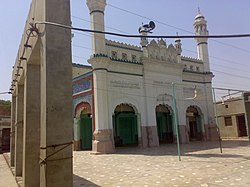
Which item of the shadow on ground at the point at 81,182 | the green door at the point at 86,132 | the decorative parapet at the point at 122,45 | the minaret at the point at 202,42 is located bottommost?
the shadow on ground at the point at 81,182

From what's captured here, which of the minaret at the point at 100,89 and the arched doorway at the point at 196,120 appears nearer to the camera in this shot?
the minaret at the point at 100,89

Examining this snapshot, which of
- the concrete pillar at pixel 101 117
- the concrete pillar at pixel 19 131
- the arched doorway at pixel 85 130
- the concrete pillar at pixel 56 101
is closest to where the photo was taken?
the concrete pillar at pixel 56 101

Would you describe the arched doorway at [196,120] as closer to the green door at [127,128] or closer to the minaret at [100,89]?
the green door at [127,128]

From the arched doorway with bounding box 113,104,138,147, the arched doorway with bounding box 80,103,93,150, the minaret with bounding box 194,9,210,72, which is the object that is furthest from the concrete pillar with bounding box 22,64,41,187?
the minaret with bounding box 194,9,210,72

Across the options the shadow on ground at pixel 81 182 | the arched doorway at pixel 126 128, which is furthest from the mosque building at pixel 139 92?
the shadow on ground at pixel 81 182

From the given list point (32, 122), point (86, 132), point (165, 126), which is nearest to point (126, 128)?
point (165, 126)

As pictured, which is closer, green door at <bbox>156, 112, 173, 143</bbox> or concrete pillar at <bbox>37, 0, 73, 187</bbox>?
concrete pillar at <bbox>37, 0, 73, 187</bbox>

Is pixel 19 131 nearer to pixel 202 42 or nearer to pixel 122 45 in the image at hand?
pixel 122 45

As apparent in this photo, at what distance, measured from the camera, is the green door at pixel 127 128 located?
22938 mm

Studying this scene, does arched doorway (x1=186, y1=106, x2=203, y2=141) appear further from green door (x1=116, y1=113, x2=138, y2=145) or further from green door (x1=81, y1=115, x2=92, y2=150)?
green door (x1=81, y1=115, x2=92, y2=150)

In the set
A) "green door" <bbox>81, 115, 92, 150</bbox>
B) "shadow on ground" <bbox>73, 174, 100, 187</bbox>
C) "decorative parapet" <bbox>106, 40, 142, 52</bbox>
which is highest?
"decorative parapet" <bbox>106, 40, 142, 52</bbox>

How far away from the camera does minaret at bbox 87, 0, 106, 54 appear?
641 inches

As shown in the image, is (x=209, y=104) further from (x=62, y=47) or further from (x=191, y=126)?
(x=62, y=47)

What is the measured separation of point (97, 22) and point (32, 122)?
11.6 m
